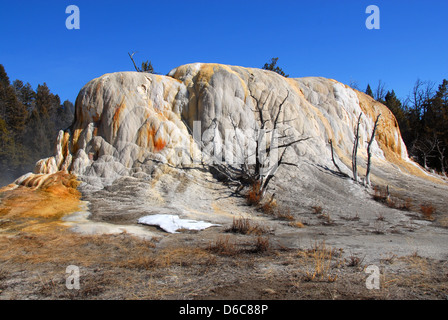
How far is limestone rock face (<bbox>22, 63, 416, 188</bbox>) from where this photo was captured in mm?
13180

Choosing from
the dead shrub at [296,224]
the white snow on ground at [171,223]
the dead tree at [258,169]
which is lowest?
the dead shrub at [296,224]

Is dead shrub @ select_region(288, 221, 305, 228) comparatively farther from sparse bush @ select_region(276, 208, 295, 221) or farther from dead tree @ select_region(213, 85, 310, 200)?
dead tree @ select_region(213, 85, 310, 200)

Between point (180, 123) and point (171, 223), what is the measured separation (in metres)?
6.69

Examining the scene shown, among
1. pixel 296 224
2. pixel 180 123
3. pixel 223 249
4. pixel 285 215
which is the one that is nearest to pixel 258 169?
pixel 285 215

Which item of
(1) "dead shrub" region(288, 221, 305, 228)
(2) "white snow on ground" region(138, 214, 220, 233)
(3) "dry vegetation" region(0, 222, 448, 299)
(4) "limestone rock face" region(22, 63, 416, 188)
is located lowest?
(1) "dead shrub" region(288, 221, 305, 228)

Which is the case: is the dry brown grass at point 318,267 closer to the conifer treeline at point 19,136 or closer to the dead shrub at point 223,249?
the dead shrub at point 223,249

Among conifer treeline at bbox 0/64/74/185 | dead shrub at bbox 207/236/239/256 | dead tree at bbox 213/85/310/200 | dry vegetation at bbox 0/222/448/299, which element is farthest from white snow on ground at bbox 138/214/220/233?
conifer treeline at bbox 0/64/74/185

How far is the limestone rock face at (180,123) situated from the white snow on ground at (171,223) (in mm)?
3711

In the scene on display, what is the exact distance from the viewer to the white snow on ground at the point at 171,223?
845cm

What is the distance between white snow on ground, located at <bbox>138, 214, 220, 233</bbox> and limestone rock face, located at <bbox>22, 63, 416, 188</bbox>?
371 cm

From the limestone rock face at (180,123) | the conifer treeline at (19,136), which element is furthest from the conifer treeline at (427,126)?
the conifer treeline at (19,136)

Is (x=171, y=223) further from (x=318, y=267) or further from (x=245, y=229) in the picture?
(x=318, y=267)

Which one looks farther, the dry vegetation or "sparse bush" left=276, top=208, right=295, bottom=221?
"sparse bush" left=276, top=208, right=295, bottom=221

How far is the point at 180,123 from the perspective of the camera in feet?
47.7
